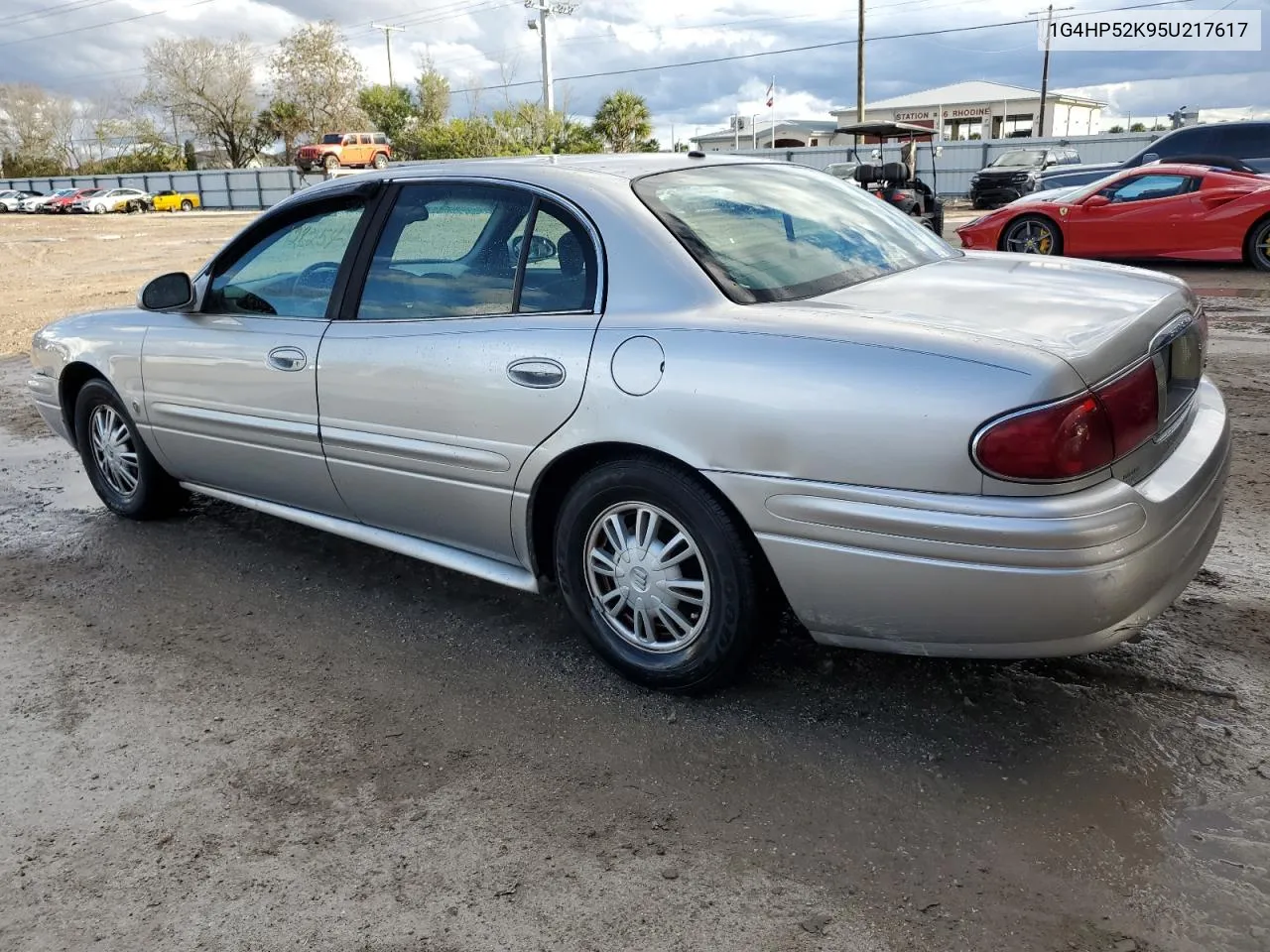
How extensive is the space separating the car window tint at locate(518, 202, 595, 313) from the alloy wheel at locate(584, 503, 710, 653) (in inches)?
25.1

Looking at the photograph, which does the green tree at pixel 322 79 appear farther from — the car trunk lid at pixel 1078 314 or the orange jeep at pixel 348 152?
the car trunk lid at pixel 1078 314

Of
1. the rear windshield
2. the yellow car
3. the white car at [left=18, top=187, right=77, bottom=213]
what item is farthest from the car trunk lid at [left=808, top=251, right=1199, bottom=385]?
the white car at [left=18, top=187, right=77, bottom=213]

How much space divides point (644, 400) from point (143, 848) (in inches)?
65.5

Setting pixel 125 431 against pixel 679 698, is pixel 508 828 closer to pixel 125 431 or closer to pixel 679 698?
pixel 679 698

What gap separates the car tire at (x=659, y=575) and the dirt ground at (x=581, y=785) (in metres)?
0.16

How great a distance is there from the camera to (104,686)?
3.42 meters

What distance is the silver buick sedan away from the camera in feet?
8.05

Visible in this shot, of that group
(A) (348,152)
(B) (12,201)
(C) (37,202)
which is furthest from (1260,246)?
(B) (12,201)

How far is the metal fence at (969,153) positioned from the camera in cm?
3077

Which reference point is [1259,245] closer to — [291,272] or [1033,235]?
[1033,235]

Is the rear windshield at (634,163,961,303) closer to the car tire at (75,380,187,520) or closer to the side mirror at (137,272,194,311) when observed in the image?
the side mirror at (137,272,194,311)

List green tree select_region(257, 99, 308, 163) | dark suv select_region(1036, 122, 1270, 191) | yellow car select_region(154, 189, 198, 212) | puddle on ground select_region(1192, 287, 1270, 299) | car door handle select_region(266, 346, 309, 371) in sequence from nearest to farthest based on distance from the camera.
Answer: car door handle select_region(266, 346, 309, 371) < puddle on ground select_region(1192, 287, 1270, 299) < dark suv select_region(1036, 122, 1270, 191) < yellow car select_region(154, 189, 198, 212) < green tree select_region(257, 99, 308, 163)

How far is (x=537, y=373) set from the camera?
3.08 metres

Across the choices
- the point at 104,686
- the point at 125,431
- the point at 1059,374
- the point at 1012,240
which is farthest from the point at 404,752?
the point at 1012,240
